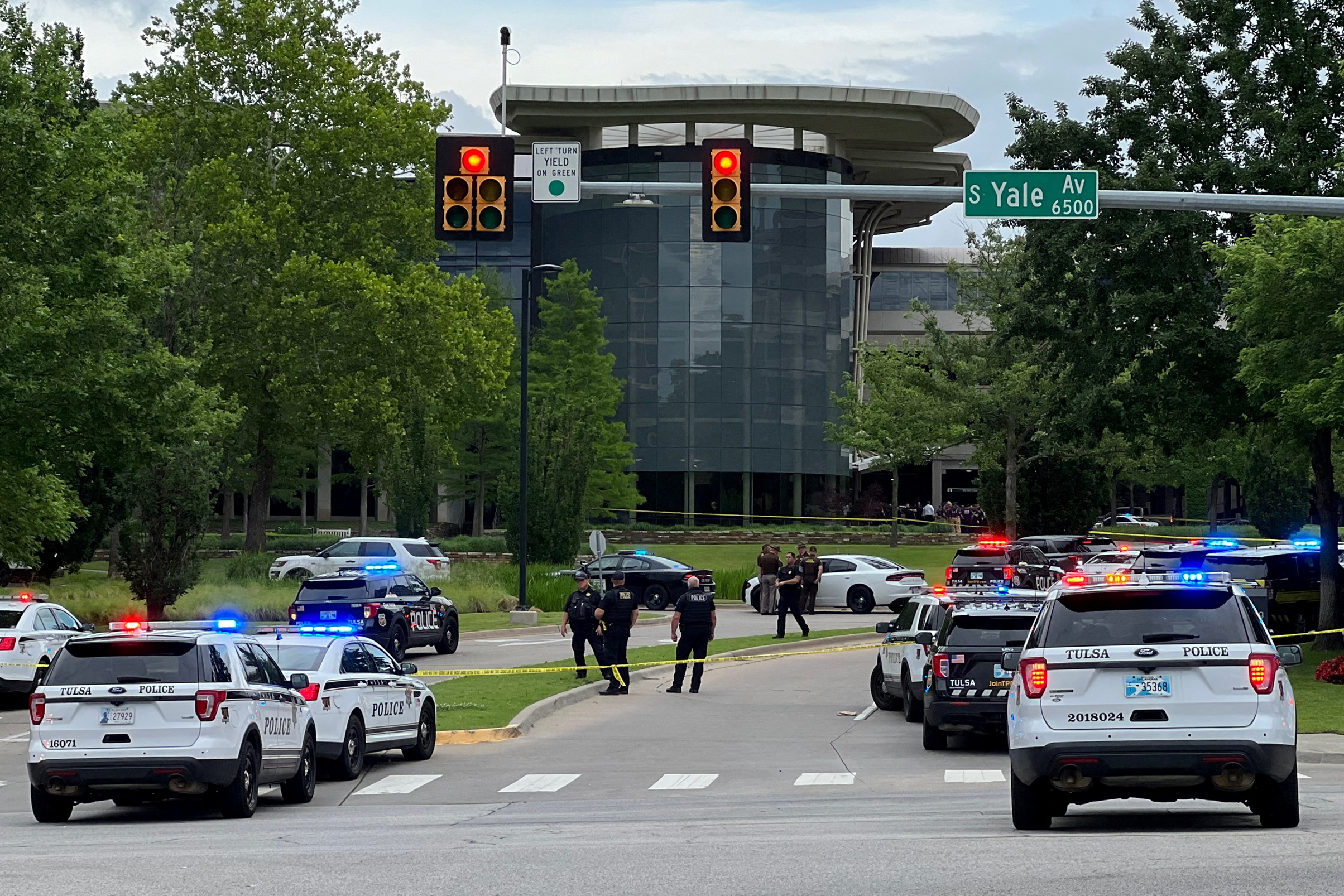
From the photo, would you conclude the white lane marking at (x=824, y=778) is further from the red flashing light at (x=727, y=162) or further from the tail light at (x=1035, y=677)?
the red flashing light at (x=727, y=162)

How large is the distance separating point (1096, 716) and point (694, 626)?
15.1 m

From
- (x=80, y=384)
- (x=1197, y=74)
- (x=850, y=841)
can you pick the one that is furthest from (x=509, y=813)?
(x=1197, y=74)

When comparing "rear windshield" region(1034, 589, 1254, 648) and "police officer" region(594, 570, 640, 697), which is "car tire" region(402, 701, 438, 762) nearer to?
"police officer" region(594, 570, 640, 697)

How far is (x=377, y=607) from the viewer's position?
3073 cm

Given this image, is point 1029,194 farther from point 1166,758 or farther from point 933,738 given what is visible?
point 1166,758

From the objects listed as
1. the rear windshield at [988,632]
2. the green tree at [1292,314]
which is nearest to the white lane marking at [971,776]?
the rear windshield at [988,632]

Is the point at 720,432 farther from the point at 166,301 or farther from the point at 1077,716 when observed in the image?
the point at 1077,716

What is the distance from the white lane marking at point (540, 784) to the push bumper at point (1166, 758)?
19.9 ft

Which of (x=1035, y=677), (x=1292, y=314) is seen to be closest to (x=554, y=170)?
(x=1035, y=677)

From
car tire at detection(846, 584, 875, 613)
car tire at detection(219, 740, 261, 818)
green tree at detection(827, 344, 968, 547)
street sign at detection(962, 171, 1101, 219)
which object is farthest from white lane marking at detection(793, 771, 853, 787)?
green tree at detection(827, 344, 968, 547)

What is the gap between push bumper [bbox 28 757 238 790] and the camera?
14.3 m

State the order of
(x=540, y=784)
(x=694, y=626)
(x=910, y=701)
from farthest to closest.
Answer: (x=694, y=626) → (x=910, y=701) → (x=540, y=784)

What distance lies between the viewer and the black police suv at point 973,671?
18875 mm

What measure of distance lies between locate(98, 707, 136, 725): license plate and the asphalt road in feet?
2.74
